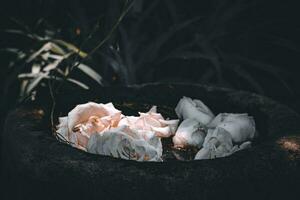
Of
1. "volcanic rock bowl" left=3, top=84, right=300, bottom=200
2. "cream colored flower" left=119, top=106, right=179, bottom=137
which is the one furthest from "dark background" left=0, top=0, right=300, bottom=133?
"volcanic rock bowl" left=3, top=84, right=300, bottom=200

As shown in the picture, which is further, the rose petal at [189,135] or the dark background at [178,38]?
the dark background at [178,38]

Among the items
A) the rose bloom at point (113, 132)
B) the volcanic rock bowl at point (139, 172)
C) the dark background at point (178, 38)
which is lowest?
the volcanic rock bowl at point (139, 172)

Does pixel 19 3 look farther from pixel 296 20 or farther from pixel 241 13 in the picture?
pixel 296 20

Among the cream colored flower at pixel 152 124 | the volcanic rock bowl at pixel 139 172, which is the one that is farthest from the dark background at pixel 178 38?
the volcanic rock bowl at pixel 139 172

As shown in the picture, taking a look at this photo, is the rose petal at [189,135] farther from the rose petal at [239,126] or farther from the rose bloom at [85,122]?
the rose bloom at [85,122]

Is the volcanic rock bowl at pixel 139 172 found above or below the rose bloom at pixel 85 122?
below

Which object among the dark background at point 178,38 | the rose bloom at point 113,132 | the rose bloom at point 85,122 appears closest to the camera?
the rose bloom at point 113,132

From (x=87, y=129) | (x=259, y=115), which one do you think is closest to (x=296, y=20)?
(x=259, y=115)

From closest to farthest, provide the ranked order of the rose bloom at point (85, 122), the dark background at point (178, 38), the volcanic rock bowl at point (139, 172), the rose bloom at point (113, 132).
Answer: the volcanic rock bowl at point (139, 172), the rose bloom at point (113, 132), the rose bloom at point (85, 122), the dark background at point (178, 38)
